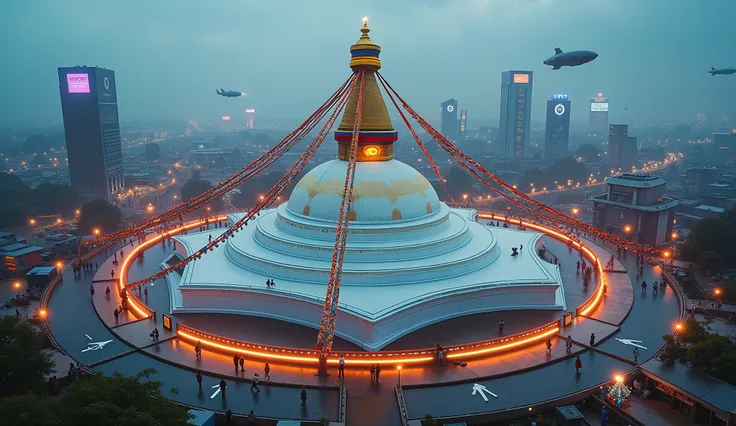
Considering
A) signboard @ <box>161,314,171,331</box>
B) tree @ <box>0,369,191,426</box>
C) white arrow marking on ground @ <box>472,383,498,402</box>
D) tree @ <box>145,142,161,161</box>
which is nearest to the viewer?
tree @ <box>0,369,191,426</box>

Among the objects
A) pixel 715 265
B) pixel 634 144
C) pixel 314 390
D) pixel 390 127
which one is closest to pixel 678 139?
pixel 634 144

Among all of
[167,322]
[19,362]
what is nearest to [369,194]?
[167,322]

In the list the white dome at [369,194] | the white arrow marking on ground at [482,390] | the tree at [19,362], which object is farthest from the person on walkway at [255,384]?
the white dome at [369,194]

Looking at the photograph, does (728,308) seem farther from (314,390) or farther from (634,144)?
(634,144)

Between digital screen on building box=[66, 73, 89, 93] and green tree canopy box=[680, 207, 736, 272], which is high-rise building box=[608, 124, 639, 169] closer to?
green tree canopy box=[680, 207, 736, 272]

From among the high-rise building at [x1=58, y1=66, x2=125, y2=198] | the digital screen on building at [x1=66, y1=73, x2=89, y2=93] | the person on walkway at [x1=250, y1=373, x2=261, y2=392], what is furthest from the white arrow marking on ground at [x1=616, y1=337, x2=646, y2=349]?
the digital screen on building at [x1=66, y1=73, x2=89, y2=93]

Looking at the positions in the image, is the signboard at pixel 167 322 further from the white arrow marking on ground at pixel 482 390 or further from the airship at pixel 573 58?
the airship at pixel 573 58
